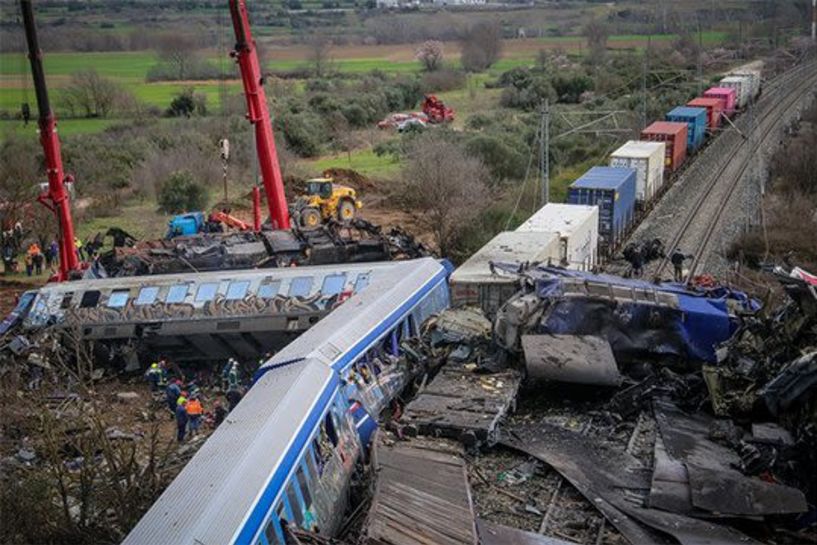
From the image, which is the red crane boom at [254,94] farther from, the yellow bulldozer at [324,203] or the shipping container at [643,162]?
the shipping container at [643,162]

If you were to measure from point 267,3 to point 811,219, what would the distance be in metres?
68.6

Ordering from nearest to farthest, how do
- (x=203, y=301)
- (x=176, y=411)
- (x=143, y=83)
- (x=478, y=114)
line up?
1. (x=176, y=411)
2. (x=203, y=301)
3. (x=143, y=83)
4. (x=478, y=114)

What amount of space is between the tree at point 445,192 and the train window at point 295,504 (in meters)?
21.0

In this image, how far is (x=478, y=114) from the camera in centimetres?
6219

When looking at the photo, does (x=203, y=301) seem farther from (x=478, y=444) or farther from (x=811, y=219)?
(x=811, y=219)

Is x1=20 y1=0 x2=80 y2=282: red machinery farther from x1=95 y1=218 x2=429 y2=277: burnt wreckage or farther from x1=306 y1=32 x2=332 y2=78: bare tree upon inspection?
x1=306 y1=32 x2=332 y2=78: bare tree

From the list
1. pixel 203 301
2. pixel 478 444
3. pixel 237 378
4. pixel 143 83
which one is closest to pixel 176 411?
pixel 237 378

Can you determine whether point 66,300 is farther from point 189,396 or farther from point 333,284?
point 333,284

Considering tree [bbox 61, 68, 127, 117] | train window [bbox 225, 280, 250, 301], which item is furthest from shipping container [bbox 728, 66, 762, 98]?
train window [bbox 225, 280, 250, 301]

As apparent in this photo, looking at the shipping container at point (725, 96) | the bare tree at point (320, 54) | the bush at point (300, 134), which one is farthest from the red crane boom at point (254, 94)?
the bare tree at point (320, 54)

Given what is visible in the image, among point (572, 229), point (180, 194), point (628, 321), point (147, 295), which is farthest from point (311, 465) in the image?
point (180, 194)

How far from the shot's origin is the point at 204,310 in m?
20.1

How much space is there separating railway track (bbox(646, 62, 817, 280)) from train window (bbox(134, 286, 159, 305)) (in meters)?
11.5

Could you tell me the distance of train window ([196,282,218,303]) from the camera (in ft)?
66.7
